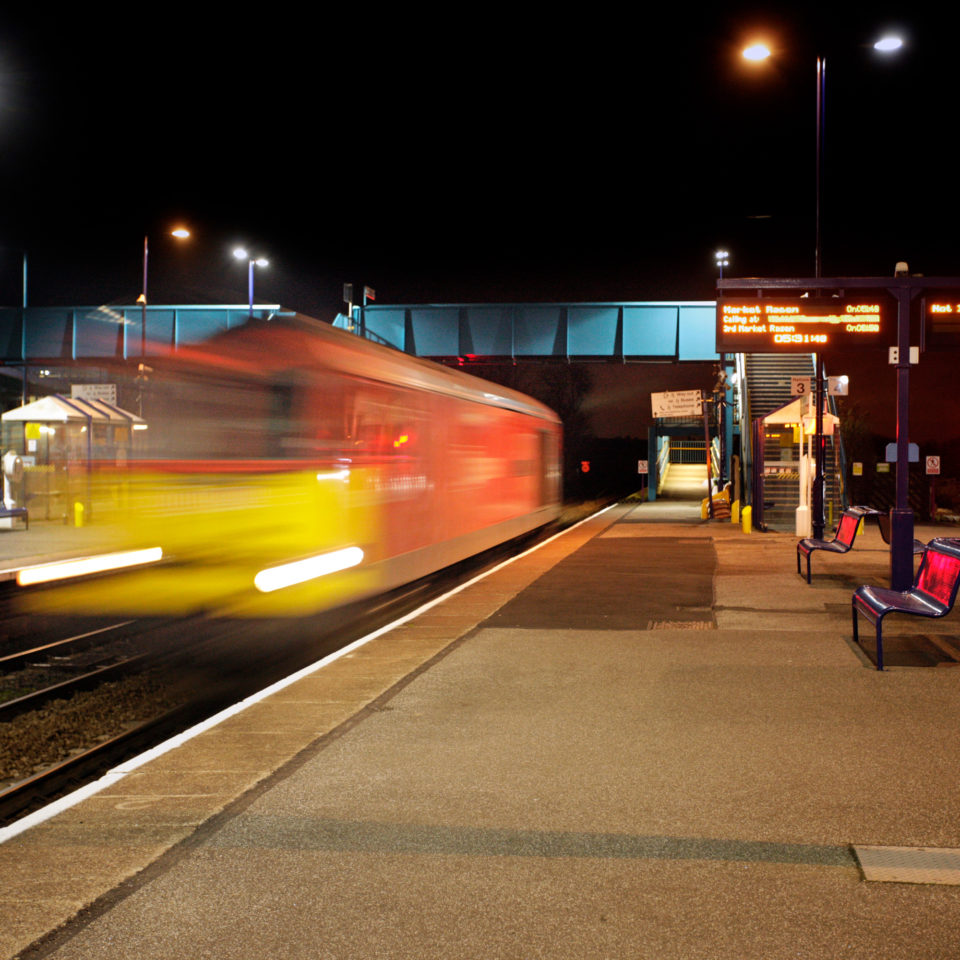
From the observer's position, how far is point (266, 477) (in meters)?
9.19

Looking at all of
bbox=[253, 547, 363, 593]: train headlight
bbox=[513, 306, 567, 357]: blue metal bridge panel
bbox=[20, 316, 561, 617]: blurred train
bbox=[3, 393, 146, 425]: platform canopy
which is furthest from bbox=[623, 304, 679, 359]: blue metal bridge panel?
bbox=[253, 547, 363, 593]: train headlight

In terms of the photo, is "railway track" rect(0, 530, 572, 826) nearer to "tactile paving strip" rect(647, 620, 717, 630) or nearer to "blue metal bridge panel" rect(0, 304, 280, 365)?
"tactile paving strip" rect(647, 620, 717, 630)

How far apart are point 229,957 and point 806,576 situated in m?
11.7

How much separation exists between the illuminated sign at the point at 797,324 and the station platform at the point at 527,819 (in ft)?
20.6

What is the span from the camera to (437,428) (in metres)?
12.7

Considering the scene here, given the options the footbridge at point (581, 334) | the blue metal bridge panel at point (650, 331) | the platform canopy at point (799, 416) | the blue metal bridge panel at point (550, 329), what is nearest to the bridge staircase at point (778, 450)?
the footbridge at point (581, 334)

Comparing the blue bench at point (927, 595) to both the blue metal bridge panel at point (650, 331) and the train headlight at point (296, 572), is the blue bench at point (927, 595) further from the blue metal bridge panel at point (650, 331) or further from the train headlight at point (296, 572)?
the blue metal bridge panel at point (650, 331)

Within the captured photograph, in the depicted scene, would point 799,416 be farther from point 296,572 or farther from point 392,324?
point 296,572

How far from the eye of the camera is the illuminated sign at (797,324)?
13.4 m

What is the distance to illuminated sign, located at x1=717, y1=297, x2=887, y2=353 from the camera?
1342cm

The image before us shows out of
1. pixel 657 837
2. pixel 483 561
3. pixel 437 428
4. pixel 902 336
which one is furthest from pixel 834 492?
pixel 657 837

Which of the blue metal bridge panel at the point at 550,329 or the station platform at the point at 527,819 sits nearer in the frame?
the station platform at the point at 527,819

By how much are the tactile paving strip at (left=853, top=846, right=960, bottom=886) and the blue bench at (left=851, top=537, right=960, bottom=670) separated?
11.2 ft

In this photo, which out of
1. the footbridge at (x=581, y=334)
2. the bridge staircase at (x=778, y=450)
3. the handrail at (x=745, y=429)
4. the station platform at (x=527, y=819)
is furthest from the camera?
the footbridge at (x=581, y=334)
